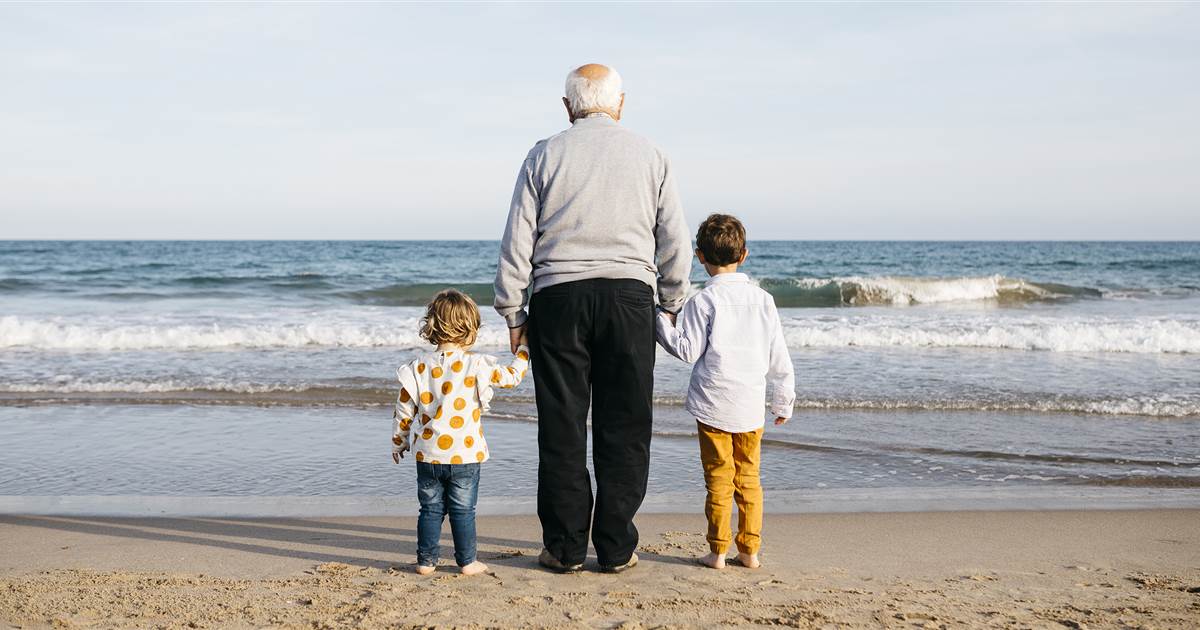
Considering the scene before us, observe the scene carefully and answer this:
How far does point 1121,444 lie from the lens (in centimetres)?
579

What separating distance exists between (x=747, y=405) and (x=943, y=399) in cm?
461

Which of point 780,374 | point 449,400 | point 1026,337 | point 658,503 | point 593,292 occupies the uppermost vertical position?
point 593,292

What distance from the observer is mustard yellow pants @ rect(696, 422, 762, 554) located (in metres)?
3.29

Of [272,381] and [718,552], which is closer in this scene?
[718,552]

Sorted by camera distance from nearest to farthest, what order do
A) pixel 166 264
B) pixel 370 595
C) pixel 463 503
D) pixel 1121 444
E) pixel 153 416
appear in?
pixel 370 595, pixel 463 503, pixel 1121 444, pixel 153 416, pixel 166 264

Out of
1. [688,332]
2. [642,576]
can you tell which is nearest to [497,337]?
[688,332]

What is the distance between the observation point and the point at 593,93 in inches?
124

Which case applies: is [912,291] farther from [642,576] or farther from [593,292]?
[593,292]

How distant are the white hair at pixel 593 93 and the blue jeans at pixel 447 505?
1.34 metres

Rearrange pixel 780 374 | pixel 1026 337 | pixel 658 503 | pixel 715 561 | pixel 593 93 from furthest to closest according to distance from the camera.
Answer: pixel 1026 337 < pixel 658 503 < pixel 780 374 < pixel 715 561 < pixel 593 93

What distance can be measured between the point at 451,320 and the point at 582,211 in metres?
0.60

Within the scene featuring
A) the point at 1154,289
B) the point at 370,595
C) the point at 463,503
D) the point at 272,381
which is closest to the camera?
the point at 370,595

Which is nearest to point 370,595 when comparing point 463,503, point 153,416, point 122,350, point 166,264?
point 463,503

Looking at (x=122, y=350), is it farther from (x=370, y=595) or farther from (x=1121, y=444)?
(x=1121, y=444)
